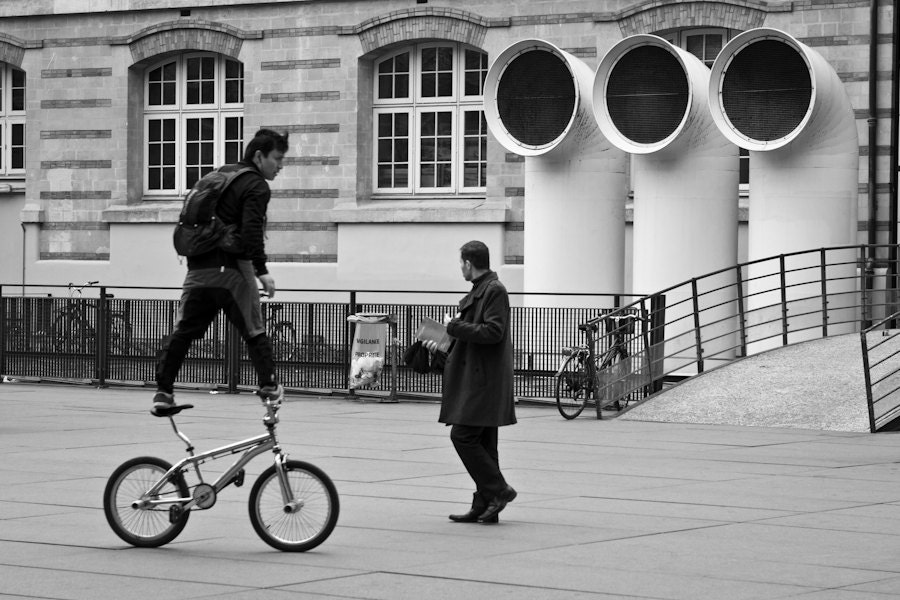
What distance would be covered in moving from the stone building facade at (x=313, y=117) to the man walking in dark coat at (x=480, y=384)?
15267 mm

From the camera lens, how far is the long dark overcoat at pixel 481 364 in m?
10.2

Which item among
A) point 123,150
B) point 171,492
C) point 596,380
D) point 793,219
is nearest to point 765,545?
point 171,492

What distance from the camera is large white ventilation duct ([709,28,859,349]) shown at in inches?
828

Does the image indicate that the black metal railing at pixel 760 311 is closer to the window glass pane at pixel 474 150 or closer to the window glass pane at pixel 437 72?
the window glass pane at pixel 474 150

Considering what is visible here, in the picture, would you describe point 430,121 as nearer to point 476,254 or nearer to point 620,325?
point 620,325

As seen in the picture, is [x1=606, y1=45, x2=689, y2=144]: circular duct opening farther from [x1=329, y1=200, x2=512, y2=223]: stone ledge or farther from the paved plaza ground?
the paved plaza ground

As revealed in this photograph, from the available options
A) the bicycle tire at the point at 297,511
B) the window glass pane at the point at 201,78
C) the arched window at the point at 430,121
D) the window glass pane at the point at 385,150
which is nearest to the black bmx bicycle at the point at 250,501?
the bicycle tire at the point at 297,511

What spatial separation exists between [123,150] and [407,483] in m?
19.0

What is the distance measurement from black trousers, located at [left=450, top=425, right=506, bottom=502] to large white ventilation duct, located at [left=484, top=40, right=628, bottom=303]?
500 inches

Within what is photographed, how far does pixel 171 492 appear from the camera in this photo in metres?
8.96

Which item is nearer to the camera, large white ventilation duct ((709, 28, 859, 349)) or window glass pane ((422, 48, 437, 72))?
large white ventilation duct ((709, 28, 859, 349))

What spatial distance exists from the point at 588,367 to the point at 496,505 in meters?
8.07

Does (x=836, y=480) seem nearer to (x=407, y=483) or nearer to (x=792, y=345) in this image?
(x=407, y=483)

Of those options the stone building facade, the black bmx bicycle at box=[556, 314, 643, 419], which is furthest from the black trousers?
the stone building facade
